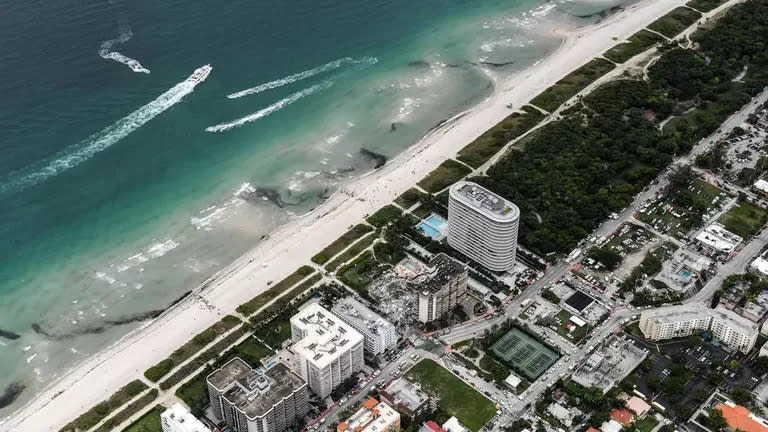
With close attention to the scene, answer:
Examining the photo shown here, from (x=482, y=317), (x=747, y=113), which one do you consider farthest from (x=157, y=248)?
(x=747, y=113)

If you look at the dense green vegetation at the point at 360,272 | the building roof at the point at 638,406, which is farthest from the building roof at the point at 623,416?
the dense green vegetation at the point at 360,272

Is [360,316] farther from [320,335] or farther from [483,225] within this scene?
[483,225]

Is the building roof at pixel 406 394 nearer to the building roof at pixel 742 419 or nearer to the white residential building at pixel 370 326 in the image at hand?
the white residential building at pixel 370 326

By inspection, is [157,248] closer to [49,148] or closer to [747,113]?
[49,148]

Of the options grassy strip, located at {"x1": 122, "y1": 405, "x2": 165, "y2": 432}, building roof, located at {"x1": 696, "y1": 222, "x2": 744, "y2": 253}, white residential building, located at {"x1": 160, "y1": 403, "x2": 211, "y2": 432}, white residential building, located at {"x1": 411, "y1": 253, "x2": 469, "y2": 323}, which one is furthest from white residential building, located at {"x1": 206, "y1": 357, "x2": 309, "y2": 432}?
building roof, located at {"x1": 696, "y1": 222, "x2": 744, "y2": 253}

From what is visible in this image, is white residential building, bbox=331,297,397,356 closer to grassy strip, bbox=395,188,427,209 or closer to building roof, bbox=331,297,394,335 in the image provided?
building roof, bbox=331,297,394,335
